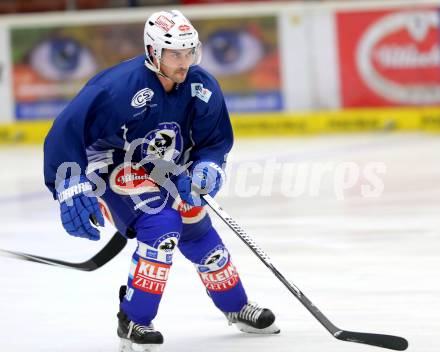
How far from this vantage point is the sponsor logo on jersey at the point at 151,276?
12.8ft

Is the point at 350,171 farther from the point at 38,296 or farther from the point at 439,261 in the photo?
the point at 38,296

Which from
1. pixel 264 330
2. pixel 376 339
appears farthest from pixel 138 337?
pixel 376 339

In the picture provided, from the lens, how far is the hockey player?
391 cm

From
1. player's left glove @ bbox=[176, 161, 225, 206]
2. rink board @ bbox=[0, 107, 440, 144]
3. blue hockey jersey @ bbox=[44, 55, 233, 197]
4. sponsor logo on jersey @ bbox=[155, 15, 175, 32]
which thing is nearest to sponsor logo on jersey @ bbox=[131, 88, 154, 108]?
blue hockey jersey @ bbox=[44, 55, 233, 197]

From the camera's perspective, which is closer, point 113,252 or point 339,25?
point 113,252

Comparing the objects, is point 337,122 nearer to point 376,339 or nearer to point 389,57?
point 389,57

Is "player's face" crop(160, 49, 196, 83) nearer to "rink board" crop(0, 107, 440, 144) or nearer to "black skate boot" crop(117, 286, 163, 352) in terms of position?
"black skate boot" crop(117, 286, 163, 352)

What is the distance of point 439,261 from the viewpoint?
5512mm

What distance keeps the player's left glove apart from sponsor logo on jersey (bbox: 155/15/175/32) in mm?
519

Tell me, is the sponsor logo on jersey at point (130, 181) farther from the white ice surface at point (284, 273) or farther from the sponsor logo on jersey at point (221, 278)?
the white ice surface at point (284, 273)

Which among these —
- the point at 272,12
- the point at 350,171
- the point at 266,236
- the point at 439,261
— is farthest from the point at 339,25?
the point at 439,261

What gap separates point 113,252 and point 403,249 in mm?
1910

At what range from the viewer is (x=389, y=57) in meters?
11.7

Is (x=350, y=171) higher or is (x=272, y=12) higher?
(x=272, y=12)
